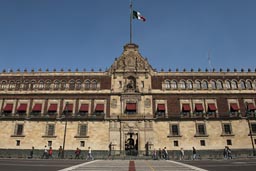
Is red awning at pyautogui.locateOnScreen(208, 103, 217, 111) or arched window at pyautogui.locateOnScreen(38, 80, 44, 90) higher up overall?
arched window at pyautogui.locateOnScreen(38, 80, 44, 90)

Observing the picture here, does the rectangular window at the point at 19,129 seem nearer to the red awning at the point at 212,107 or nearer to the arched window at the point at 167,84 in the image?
the arched window at the point at 167,84

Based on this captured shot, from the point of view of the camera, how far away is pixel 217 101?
4191cm

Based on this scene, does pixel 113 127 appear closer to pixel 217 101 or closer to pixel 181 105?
pixel 181 105

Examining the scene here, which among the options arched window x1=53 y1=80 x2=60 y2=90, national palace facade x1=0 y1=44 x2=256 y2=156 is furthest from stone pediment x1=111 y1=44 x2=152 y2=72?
arched window x1=53 y1=80 x2=60 y2=90

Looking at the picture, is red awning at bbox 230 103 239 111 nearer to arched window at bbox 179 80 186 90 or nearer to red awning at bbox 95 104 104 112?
arched window at bbox 179 80 186 90

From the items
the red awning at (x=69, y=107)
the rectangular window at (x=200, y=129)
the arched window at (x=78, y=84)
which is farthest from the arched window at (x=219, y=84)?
the red awning at (x=69, y=107)

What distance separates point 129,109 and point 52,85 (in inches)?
682

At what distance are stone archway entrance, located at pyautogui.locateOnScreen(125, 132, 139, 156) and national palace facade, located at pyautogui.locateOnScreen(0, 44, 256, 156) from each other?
18 cm

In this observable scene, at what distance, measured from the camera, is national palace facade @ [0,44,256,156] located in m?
39.1

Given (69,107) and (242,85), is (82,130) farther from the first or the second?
(242,85)

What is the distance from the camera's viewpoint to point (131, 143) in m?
43.1

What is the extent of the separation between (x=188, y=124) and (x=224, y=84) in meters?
12.1

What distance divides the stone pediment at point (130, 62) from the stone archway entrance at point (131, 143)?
13.6 m

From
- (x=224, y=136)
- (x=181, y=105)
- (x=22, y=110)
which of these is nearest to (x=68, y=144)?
(x=22, y=110)
